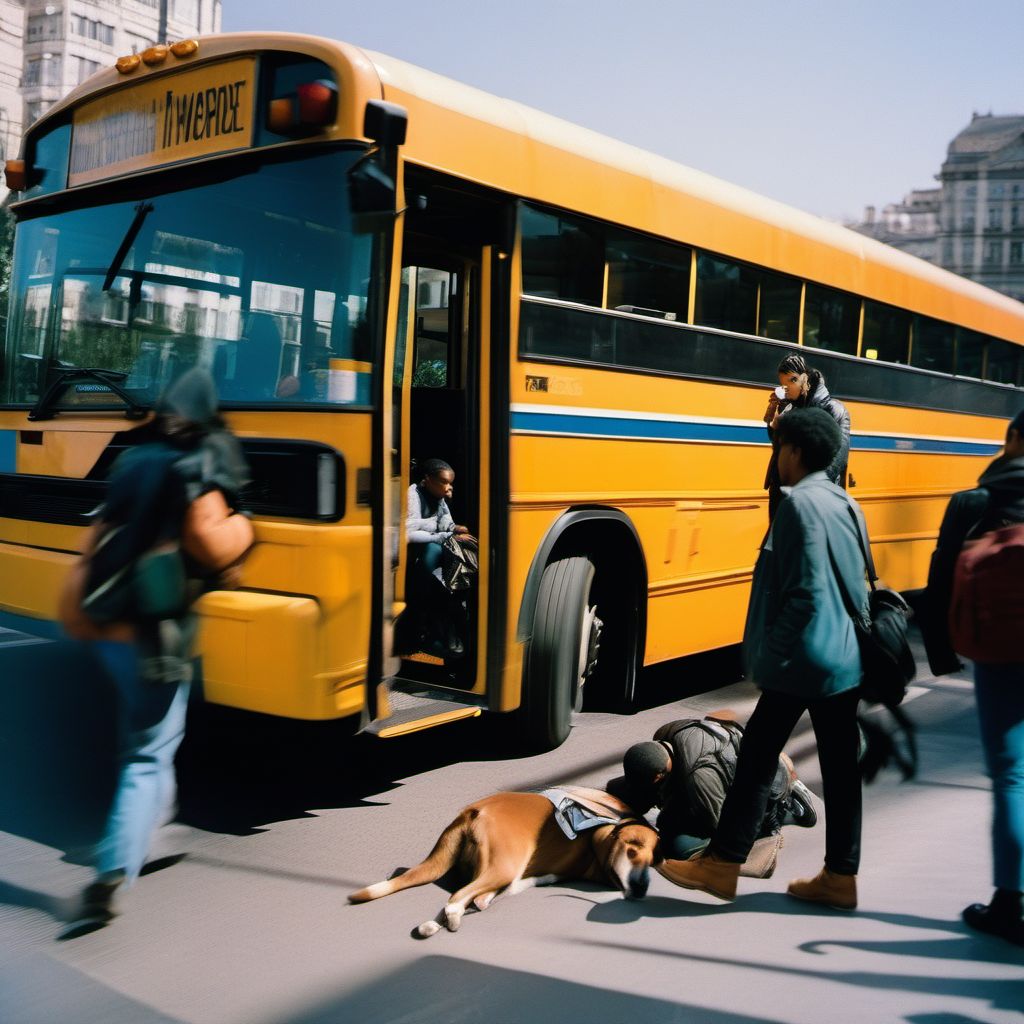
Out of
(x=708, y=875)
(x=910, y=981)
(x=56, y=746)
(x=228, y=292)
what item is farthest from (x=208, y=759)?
(x=910, y=981)

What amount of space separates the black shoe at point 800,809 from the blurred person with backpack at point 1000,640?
0.99m

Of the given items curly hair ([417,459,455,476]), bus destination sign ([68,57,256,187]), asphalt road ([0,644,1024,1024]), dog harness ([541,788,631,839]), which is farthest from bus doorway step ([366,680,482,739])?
bus destination sign ([68,57,256,187])

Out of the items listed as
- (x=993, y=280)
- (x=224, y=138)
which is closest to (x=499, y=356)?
(x=224, y=138)

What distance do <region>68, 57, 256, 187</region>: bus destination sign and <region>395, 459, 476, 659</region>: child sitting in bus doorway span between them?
1919 millimetres

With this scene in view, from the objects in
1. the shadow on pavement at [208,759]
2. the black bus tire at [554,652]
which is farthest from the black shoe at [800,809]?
the black bus tire at [554,652]

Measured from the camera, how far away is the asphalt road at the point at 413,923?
3385 mm

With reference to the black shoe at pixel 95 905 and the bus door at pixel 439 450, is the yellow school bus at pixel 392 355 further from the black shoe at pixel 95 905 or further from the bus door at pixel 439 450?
the black shoe at pixel 95 905

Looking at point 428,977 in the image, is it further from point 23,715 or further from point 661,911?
point 23,715

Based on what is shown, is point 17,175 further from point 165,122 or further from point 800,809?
point 800,809

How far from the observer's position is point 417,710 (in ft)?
17.5

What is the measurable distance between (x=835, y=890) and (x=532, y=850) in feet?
3.47

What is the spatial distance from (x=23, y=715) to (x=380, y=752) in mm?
2021

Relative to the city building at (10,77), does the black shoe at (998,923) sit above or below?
below

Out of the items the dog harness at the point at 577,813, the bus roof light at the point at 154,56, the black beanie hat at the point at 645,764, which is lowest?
the dog harness at the point at 577,813
